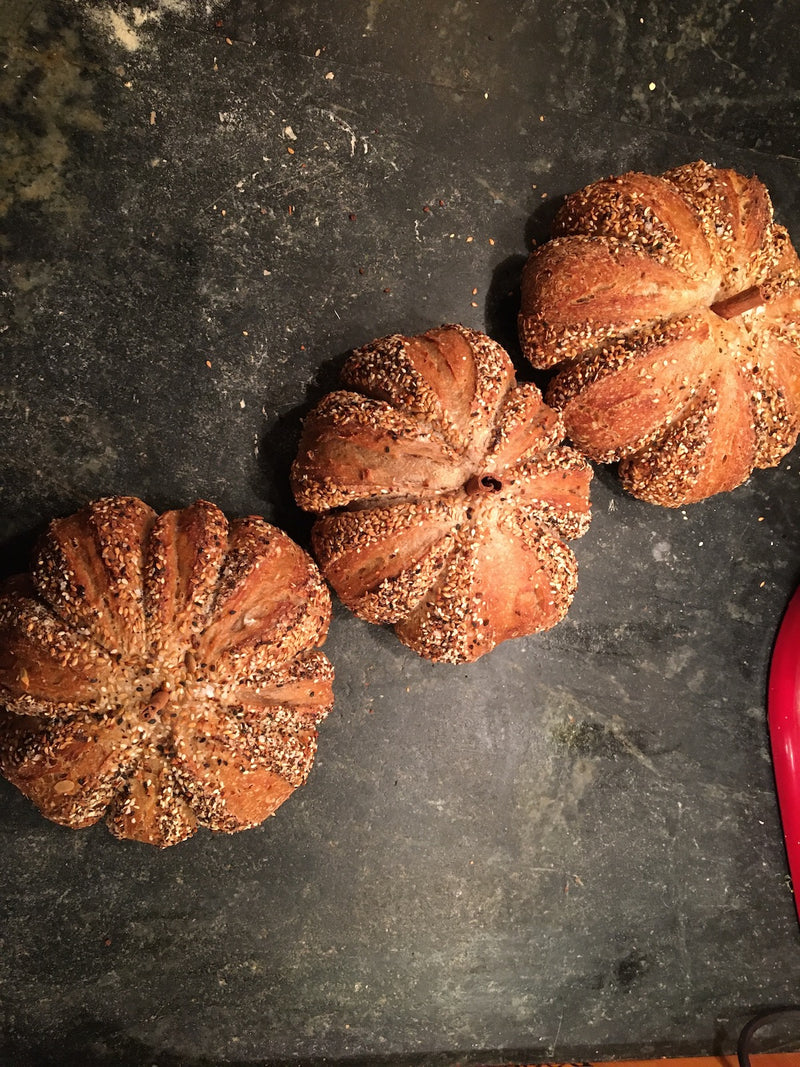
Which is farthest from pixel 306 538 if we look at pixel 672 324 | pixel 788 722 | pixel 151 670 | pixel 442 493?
pixel 788 722

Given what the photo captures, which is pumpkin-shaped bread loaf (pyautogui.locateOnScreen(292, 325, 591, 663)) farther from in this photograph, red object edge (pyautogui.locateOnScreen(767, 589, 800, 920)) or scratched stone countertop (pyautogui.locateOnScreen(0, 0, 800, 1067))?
red object edge (pyautogui.locateOnScreen(767, 589, 800, 920))

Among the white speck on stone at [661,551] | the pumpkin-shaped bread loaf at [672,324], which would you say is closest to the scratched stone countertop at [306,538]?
the white speck on stone at [661,551]

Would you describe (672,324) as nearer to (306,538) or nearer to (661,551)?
(661,551)

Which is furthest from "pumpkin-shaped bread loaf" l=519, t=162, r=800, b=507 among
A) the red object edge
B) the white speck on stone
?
the red object edge

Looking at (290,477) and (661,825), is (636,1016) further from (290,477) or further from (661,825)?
(290,477)

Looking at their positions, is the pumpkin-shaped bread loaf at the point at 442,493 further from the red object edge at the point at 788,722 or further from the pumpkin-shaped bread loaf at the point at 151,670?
the red object edge at the point at 788,722

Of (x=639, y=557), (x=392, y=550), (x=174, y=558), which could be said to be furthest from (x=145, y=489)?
(x=639, y=557)
